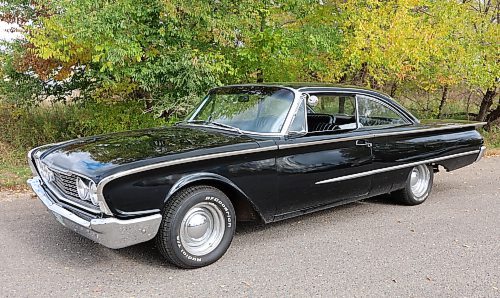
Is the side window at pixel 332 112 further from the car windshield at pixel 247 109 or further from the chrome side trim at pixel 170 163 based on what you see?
the chrome side trim at pixel 170 163

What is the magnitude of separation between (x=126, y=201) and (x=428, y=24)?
364 inches

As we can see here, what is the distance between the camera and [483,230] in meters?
4.88

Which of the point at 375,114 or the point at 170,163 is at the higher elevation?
the point at 375,114

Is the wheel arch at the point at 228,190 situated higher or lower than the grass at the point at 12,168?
higher

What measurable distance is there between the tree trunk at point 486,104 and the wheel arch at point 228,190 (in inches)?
509

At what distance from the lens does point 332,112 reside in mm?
5469

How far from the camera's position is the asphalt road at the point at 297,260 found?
136 inches

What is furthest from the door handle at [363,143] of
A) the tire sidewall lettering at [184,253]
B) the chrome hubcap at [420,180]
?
the tire sidewall lettering at [184,253]

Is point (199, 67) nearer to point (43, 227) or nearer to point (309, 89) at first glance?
point (309, 89)

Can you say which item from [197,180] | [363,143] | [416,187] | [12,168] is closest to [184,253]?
[197,180]

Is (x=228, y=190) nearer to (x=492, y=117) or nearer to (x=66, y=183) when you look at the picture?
(x=66, y=183)

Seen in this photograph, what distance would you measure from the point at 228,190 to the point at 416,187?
3.06 meters

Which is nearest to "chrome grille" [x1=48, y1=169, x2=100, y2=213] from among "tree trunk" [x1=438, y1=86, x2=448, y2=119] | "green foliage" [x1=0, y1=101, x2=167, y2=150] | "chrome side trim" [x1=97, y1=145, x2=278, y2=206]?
"chrome side trim" [x1=97, y1=145, x2=278, y2=206]

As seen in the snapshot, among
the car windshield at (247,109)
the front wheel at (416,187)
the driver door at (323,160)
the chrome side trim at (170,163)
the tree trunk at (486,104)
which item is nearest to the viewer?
the chrome side trim at (170,163)
